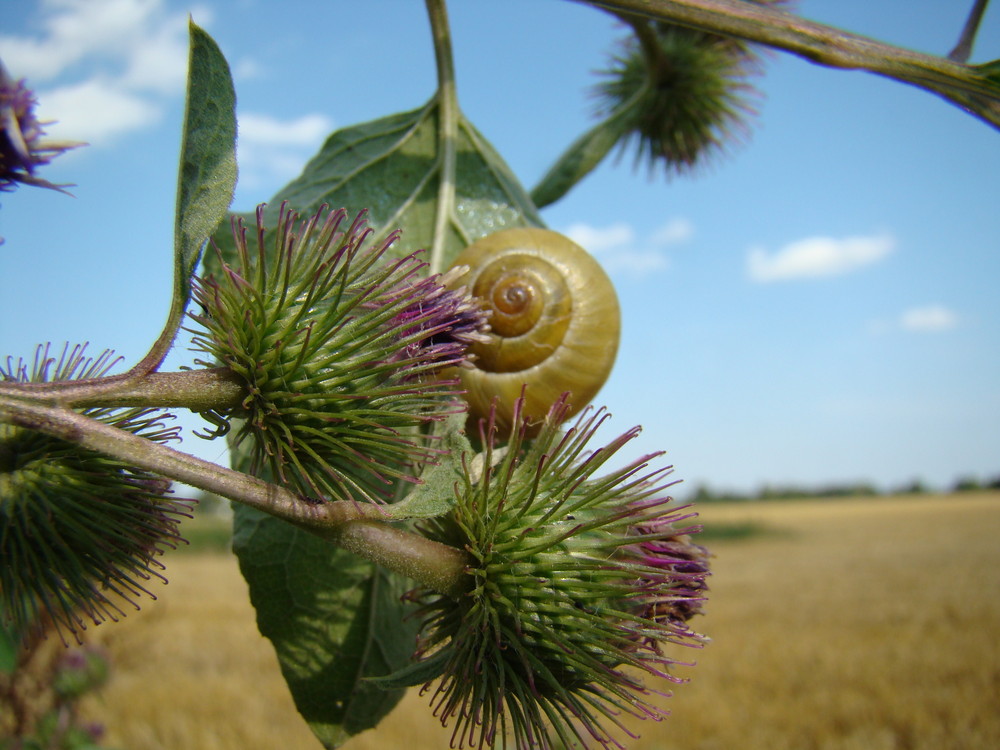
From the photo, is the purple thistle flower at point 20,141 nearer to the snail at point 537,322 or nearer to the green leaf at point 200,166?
the green leaf at point 200,166

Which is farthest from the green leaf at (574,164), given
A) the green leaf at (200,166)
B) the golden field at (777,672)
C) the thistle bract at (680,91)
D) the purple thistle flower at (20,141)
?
the golden field at (777,672)

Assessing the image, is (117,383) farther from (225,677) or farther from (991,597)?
(991,597)

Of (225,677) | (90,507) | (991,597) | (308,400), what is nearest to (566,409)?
(308,400)

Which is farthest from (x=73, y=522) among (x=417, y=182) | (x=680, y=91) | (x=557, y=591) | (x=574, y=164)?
(x=680, y=91)

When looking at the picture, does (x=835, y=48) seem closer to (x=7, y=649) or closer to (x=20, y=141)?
(x=20, y=141)

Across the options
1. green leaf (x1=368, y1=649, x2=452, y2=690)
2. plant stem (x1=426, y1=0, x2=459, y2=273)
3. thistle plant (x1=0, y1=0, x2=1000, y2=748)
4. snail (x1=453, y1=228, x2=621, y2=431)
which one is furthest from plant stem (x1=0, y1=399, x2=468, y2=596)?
plant stem (x1=426, y1=0, x2=459, y2=273)
